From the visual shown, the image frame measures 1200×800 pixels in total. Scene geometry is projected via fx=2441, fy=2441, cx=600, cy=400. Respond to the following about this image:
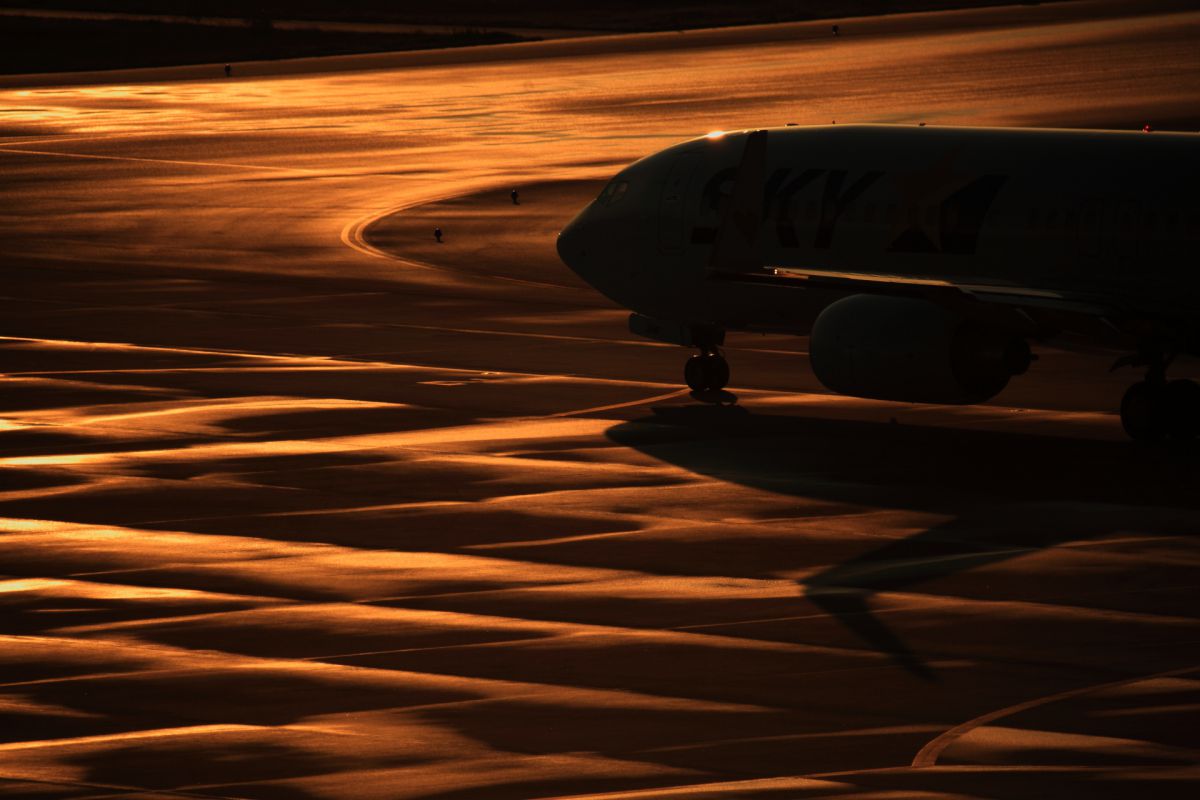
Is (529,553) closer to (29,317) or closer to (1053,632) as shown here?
(1053,632)

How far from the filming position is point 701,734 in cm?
2158

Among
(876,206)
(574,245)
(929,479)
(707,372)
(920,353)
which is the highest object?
(574,245)

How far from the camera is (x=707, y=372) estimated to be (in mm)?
42531

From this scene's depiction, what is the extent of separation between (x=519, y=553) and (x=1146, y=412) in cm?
1147

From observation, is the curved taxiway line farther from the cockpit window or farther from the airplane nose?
the airplane nose

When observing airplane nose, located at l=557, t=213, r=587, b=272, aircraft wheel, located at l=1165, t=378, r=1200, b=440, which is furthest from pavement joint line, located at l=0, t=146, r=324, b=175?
aircraft wheel, located at l=1165, t=378, r=1200, b=440

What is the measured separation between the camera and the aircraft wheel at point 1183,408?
36.3 metres

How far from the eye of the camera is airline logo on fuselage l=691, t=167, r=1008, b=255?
125 feet

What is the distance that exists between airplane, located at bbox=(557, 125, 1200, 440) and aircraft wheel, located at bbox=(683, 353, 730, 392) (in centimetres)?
3

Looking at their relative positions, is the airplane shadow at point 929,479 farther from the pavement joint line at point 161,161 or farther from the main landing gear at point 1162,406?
the pavement joint line at point 161,161

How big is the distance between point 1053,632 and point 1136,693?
8.63ft

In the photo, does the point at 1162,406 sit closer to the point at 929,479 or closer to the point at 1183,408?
the point at 1183,408

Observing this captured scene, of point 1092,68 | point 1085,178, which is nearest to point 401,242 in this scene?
point 1085,178

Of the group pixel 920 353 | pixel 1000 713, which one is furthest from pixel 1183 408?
pixel 1000 713
